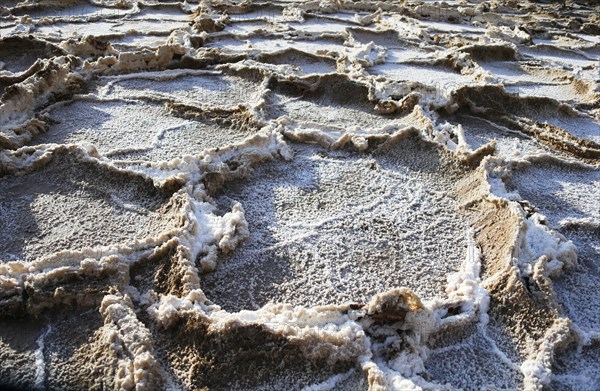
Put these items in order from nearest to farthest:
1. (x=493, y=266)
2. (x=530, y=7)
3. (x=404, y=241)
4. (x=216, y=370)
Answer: (x=216, y=370), (x=493, y=266), (x=404, y=241), (x=530, y=7)

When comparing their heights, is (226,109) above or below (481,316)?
above

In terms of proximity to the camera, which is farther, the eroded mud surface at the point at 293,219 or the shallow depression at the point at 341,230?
the shallow depression at the point at 341,230

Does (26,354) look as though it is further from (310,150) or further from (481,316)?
(310,150)

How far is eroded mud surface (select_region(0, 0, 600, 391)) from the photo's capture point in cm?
135

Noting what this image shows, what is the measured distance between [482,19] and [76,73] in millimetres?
3799

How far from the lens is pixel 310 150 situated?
2.40m

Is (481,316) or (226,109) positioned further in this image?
(226,109)

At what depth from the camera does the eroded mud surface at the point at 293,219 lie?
1.35 m

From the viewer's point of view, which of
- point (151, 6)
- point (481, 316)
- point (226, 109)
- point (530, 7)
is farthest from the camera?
point (530, 7)

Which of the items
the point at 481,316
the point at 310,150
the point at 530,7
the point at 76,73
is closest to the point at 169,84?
the point at 76,73

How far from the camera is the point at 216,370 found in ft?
4.29

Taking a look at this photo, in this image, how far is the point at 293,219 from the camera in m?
1.92

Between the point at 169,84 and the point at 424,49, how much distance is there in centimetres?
195

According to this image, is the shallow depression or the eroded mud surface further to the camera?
the shallow depression
